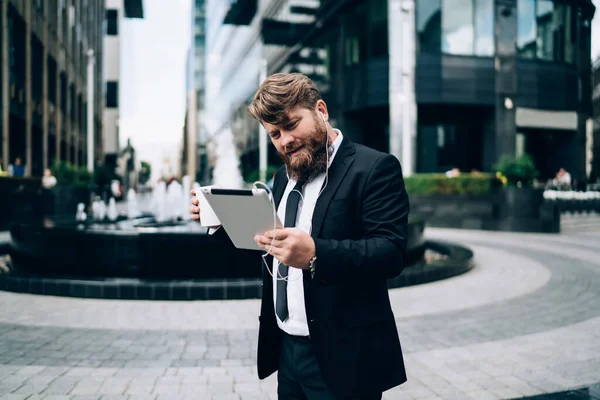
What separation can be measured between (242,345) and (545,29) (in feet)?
93.9

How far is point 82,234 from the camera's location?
24.4ft

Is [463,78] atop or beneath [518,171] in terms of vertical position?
atop

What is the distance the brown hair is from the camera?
186 centimetres

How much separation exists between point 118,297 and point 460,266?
5.74 meters

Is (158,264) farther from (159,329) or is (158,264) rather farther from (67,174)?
(67,174)

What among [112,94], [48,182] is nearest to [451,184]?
[48,182]

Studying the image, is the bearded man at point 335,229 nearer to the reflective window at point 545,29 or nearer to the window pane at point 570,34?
the reflective window at point 545,29

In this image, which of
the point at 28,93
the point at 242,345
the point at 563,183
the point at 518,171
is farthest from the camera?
the point at 28,93

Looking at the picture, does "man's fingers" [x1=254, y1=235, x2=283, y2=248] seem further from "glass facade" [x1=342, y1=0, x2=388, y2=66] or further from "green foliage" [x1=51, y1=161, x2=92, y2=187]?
"glass facade" [x1=342, y1=0, x2=388, y2=66]

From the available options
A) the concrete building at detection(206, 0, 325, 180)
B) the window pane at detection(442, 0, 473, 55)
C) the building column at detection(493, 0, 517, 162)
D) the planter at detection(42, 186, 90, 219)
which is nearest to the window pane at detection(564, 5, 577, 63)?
the building column at detection(493, 0, 517, 162)

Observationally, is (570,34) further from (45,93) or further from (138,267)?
(45,93)

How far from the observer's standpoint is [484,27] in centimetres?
2612

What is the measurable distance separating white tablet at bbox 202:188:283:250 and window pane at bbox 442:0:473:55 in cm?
2659

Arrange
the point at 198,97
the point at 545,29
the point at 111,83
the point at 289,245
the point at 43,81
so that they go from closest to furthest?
the point at 289,245 < the point at 545,29 < the point at 43,81 < the point at 111,83 < the point at 198,97
